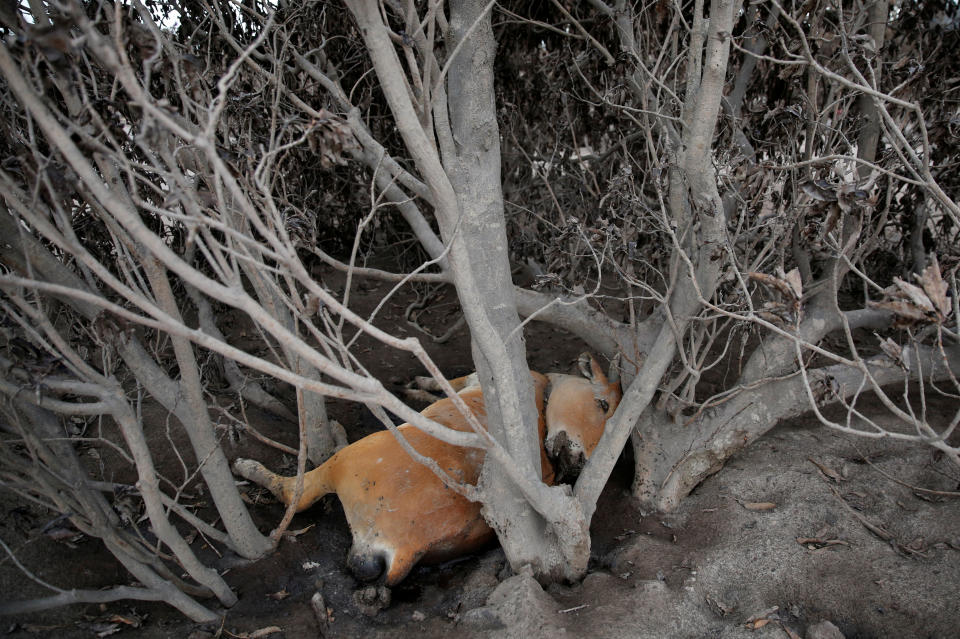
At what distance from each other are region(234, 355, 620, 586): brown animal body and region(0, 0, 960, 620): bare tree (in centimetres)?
28

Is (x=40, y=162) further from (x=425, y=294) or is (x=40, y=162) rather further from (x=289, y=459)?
(x=425, y=294)

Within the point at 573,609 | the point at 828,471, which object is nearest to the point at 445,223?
the point at 573,609

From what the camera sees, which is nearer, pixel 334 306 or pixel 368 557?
pixel 334 306

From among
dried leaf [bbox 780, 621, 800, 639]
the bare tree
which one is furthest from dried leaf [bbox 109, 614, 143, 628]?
dried leaf [bbox 780, 621, 800, 639]

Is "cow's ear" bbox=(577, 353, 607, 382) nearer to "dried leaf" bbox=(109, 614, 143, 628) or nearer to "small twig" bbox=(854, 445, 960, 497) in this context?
"small twig" bbox=(854, 445, 960, 497)

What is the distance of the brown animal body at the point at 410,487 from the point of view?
9.60 feet

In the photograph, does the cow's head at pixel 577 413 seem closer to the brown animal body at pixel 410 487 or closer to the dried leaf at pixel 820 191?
the brown animal body at pixel 410 487

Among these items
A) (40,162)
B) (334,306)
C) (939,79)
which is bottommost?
(939,79)

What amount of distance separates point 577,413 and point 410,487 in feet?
3.50

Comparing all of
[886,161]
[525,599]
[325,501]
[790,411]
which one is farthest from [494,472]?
[886,161]

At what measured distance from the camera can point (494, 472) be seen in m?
2.82

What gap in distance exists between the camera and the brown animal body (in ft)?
9.60

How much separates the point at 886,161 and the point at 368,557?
3.39m

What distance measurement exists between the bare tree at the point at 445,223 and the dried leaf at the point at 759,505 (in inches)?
12.1
